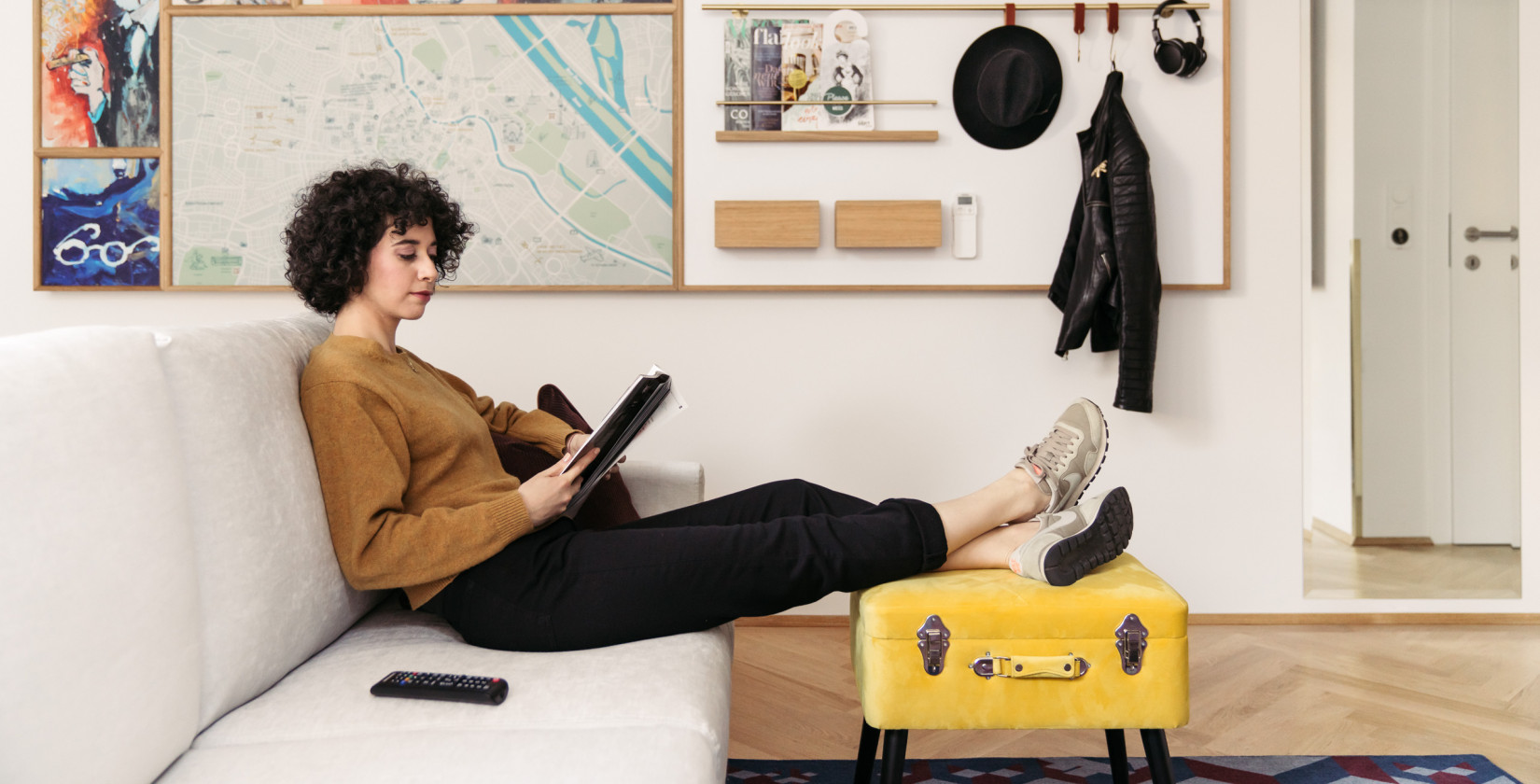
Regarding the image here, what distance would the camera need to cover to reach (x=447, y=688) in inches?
45.9

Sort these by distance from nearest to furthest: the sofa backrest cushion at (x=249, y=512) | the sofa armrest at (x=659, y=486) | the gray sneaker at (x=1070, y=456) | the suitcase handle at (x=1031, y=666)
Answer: the sofa backrest cushion at (x=249, y=512)
the suitcase handle at (x=1031, y=666)
the gray sneaker at (x=1070, y=456)
the sofa armrest at (x=659, y=486)

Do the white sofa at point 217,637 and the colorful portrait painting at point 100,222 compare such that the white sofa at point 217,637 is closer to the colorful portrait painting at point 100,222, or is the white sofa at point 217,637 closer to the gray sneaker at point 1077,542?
the gray sneaker at point 1077,542

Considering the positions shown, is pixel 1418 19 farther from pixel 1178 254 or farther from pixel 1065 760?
pixel 1065 760

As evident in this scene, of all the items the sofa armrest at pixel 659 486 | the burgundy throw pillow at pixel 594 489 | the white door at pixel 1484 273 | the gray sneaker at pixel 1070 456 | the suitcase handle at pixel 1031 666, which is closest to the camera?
the suitcase handle at pixel 1031 666

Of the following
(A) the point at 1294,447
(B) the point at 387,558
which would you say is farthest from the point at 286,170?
(A) the point at 1294,447

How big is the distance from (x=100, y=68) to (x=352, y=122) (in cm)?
70

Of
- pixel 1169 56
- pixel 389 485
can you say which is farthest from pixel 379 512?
pixel 1169 56

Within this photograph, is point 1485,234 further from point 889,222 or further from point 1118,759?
point 1118,759

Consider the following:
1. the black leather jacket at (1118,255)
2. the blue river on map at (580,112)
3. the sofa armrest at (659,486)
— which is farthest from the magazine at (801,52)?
the sofa armrest at (659,486)

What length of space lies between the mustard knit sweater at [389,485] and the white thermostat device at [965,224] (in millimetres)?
1568

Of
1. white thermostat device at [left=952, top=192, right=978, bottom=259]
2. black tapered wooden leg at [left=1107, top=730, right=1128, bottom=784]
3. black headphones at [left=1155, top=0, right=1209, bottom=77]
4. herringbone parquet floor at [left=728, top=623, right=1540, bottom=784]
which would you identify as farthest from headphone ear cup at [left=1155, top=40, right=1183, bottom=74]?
black tapered wooden leg at [left=1107, top=730, right=1128, bottom=784]

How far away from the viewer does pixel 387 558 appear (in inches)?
54.1

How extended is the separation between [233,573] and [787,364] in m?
1.69

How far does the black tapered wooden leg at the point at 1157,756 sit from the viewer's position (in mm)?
1380
